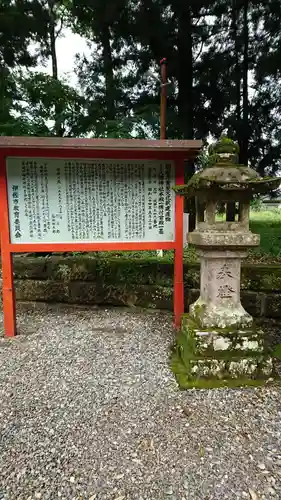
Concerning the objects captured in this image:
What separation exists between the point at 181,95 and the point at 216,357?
6.06m

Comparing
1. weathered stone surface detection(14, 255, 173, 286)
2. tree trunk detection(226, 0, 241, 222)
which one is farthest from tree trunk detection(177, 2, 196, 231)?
weathered stone surface detection(14, 255, 173, 286)

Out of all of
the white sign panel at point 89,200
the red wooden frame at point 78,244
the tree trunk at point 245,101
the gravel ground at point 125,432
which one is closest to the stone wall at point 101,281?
the red wooden frame at point 78,244

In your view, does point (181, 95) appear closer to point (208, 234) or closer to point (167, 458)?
point (208, 234)

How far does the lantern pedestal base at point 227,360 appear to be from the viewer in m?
2.41

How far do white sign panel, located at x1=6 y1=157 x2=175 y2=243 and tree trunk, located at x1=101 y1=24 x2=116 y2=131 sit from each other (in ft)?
11.2

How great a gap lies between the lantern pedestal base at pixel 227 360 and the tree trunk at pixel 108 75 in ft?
17.4

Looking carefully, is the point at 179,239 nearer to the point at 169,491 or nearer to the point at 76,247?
the point at 76,247

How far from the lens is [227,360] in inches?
95.2

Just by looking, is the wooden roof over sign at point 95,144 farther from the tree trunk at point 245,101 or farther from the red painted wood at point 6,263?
the tree trunk at point 245,101

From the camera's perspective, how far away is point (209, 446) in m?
1.80

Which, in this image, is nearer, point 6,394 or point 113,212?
point 6,394

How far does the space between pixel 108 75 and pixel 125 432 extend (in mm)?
6919

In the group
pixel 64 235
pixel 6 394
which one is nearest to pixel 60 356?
pixel 6 394

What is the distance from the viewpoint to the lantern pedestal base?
2.41 metres
